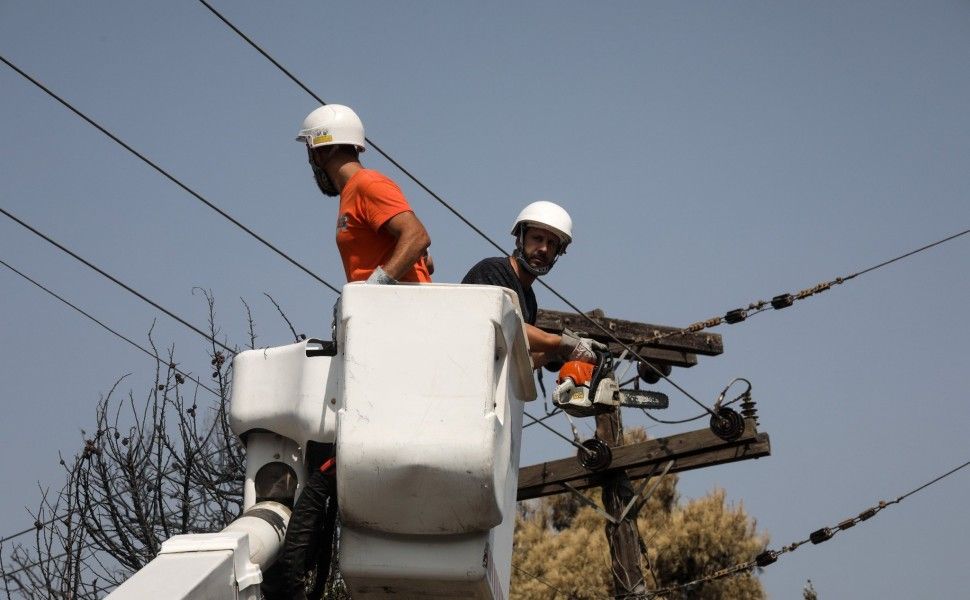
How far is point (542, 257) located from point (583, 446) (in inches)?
286

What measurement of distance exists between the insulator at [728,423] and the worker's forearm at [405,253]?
8.00 m

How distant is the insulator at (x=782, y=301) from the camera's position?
40.7ft

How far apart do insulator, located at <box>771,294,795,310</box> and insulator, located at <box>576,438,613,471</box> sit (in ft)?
7.58

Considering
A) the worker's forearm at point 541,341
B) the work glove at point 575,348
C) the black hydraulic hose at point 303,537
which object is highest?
the work glove at point 575,348

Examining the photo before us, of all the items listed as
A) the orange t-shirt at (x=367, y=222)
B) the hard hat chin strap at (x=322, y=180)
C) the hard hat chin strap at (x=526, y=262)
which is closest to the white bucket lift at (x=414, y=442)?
the orange t-shirt at (x=367, y=222)

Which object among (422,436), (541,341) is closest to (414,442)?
(422,436)

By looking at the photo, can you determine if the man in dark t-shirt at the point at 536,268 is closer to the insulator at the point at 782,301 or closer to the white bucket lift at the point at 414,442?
the white bucket lift at the point at 414,442

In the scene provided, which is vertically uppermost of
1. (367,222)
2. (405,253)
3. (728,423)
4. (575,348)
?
(728,423)

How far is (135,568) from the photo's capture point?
835 cm

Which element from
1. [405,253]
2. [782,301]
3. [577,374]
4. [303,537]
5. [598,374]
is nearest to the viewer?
[303,537]

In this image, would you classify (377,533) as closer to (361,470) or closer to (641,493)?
(361,470)

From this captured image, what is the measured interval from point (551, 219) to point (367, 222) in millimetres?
1816

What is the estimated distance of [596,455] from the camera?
13.8 m

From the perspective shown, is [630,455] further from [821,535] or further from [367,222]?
[367,222]
